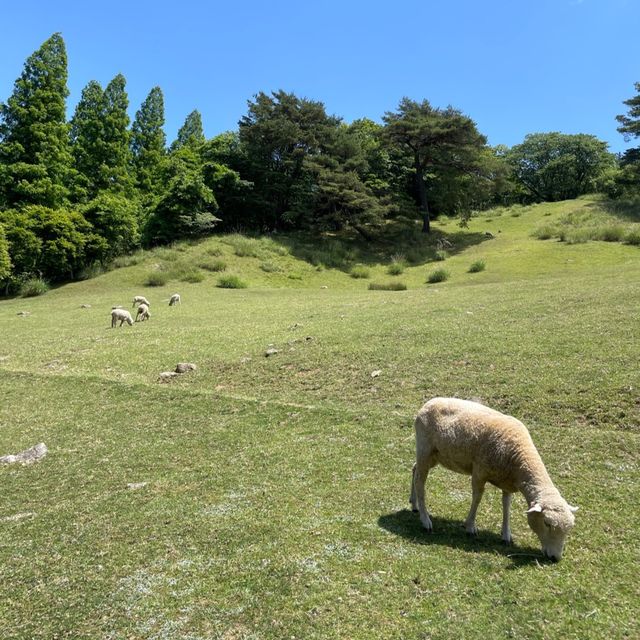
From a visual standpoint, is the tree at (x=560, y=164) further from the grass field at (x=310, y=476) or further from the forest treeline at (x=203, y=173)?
the grass field at (x=310, y=476)

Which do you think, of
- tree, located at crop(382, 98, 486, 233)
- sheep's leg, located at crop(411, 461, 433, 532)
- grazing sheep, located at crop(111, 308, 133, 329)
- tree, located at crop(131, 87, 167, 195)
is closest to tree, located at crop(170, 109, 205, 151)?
tree, located at crop(131, 87, 167, 195)

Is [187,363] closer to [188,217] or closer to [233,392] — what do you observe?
[233,392]

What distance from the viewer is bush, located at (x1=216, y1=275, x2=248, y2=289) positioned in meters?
33.6

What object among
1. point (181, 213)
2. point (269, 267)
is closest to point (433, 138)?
point (269, 267)

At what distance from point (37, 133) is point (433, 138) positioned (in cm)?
3534

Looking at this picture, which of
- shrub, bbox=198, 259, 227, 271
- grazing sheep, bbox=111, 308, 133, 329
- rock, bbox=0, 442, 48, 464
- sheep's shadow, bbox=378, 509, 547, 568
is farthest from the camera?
shrub, bbox=198, 259, 227, 271

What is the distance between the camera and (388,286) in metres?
31.8

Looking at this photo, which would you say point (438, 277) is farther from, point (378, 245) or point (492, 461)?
point (492, 461)

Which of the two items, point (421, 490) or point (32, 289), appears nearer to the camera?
point (421, 490)

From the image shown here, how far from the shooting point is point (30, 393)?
13.0 metres

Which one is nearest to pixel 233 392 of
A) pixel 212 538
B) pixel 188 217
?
pixel 212 538

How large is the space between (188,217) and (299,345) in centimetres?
3194

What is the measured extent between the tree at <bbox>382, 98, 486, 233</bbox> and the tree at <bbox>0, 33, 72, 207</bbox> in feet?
98.5

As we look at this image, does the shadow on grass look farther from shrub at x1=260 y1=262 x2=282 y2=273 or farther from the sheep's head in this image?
the sheep's head
